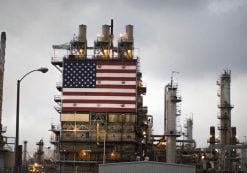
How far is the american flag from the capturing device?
87250mm

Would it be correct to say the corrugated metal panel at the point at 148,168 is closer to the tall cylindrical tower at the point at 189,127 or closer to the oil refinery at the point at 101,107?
the oil refinery at the point at 101,107

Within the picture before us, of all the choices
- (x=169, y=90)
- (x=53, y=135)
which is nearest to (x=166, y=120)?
(x=169, y=90)

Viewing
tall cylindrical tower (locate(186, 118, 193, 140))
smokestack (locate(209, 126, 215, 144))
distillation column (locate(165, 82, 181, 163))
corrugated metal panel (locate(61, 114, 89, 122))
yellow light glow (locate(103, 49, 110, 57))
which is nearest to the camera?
corrugated metal panel (locate(61, 114, 89, 122))

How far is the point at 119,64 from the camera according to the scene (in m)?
90.6

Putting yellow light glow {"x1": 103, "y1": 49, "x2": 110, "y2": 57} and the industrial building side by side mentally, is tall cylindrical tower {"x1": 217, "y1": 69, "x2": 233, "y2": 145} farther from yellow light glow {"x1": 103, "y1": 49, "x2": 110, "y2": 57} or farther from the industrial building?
yellow light glow {"x1": 103, "y1": 49, "x2": 110, "y2": 57}

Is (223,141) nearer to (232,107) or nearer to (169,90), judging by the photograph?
(232,107)

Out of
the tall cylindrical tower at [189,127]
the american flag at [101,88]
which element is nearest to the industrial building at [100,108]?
the american flag at [101,88]

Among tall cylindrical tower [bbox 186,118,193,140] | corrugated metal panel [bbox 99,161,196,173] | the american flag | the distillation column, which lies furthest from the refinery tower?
tall cylindrical tower [bbox 186,118,193,140]

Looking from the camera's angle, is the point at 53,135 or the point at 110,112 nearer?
the point at 110,112

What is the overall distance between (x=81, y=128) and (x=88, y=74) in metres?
9.71

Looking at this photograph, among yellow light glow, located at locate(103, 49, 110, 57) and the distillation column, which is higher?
yellow light glow, located at locate(103, 49, 110, 57)

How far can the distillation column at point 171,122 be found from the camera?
299 feet

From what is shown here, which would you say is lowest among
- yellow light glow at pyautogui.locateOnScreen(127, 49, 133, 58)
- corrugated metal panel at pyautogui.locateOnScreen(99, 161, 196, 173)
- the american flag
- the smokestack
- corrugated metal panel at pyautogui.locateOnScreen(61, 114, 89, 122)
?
corrugated metal panel at pyautogui.locateOnScreen(99, 161, 196, 173)

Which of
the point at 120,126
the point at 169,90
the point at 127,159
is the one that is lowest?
the point at 127,159
